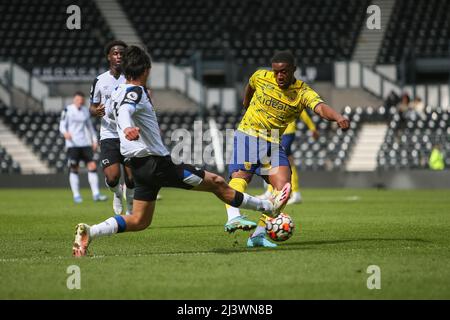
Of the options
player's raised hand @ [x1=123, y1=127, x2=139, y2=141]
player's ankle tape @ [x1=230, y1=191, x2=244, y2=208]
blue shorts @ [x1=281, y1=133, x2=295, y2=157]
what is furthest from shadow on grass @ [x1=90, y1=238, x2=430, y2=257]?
blue shorts @ [x1=281, y1=133, x2=295, y2=157]

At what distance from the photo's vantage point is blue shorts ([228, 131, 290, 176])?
10516mm

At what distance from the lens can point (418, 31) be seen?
1505 inches

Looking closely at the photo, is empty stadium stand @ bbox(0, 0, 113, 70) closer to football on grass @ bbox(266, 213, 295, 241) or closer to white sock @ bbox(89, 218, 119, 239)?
football on grass @ bbox(266, 213, 295, 241)

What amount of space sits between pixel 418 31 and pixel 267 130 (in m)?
29.0

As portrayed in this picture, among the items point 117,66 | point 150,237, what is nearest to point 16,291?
point 150,237

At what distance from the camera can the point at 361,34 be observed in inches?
1515

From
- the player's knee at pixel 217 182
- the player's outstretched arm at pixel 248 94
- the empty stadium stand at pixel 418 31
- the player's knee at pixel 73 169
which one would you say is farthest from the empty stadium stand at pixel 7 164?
the player's knee at pixel 217 182

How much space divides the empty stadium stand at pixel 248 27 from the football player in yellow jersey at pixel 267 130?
84.5ft

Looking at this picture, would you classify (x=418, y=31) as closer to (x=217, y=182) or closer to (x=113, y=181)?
Answer: (x=113, y=181)

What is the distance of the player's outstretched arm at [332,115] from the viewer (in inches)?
380

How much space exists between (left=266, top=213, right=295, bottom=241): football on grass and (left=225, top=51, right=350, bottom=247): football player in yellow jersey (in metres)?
0.32

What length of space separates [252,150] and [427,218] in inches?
210

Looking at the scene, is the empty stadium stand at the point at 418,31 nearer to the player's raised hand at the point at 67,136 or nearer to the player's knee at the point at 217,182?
the player's raised hand at the point at 67,136

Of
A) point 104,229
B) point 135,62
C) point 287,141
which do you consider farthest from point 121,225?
point 287,141
